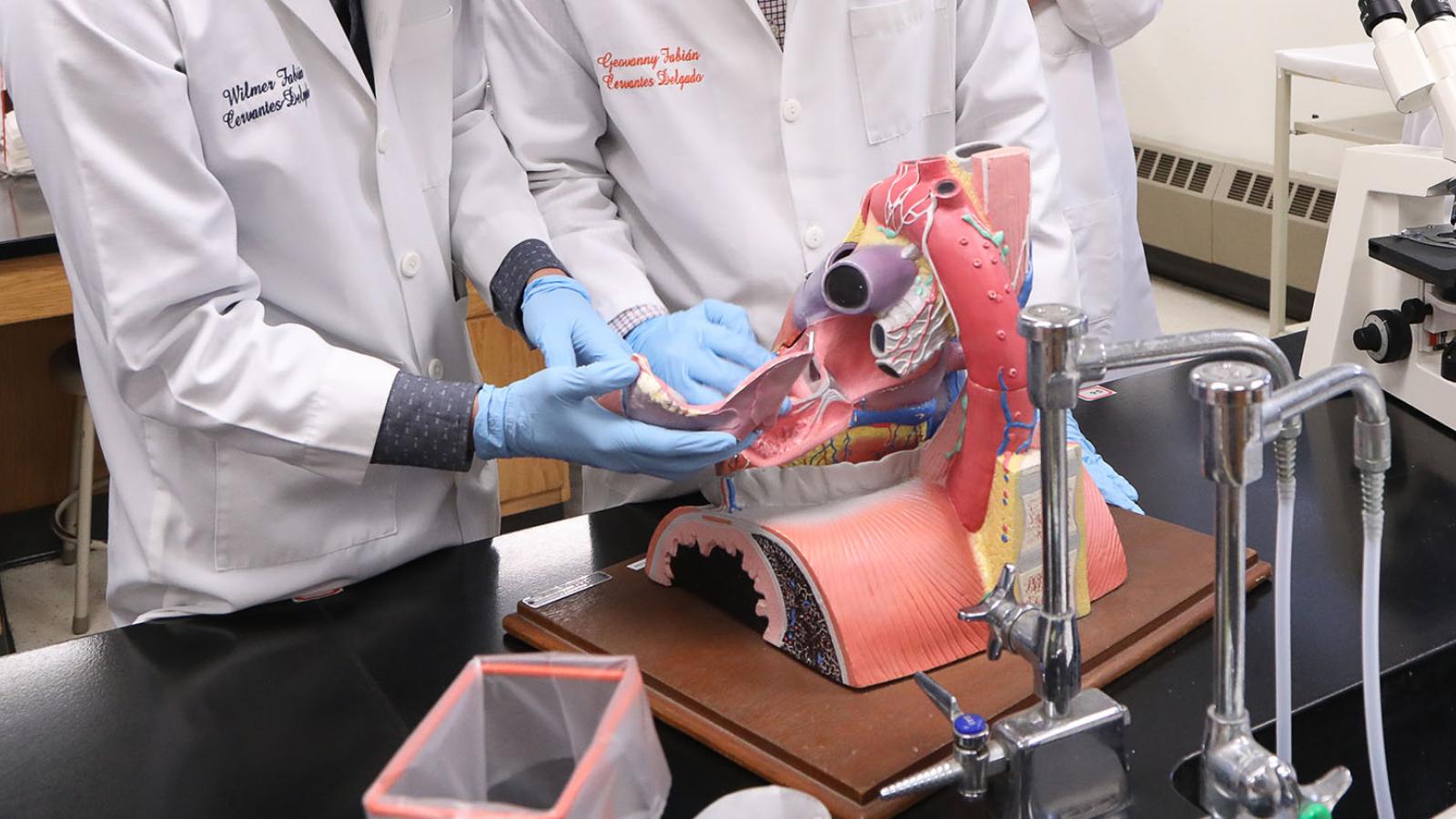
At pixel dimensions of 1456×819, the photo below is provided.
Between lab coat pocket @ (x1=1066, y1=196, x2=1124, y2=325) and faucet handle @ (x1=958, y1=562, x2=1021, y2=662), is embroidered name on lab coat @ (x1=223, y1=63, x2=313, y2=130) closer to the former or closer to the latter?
faucet handle @ (x1=958, y1=562, x2=1021, y2=662)

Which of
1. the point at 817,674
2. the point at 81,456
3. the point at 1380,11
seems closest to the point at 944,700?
the point at 817,674

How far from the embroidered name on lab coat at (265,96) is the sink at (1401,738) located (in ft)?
3.49

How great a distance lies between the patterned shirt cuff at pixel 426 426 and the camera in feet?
4.22

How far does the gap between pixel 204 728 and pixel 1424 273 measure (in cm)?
139

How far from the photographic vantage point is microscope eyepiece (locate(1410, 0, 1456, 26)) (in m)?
1.65

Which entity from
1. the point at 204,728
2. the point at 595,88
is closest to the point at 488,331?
the point at 595,88

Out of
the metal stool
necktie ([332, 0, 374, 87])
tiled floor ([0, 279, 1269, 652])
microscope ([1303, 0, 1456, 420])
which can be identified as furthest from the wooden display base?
tiled floor ([0, 279, 1269, 652])

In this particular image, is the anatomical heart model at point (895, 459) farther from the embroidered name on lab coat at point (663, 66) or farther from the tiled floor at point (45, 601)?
the tiled floor at point (45, 601)

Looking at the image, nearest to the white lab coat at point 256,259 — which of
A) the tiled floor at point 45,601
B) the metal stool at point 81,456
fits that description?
the metal stool at point 81,456

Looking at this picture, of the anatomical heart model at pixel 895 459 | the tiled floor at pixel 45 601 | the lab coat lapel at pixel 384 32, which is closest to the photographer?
the anatomical heart model at pixel 895 459

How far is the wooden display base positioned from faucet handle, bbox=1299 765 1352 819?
0.22 meters

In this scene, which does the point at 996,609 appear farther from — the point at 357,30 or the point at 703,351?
the point at 357,30

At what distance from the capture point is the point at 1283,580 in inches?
35.0

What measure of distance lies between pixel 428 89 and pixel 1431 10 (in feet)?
4.02
